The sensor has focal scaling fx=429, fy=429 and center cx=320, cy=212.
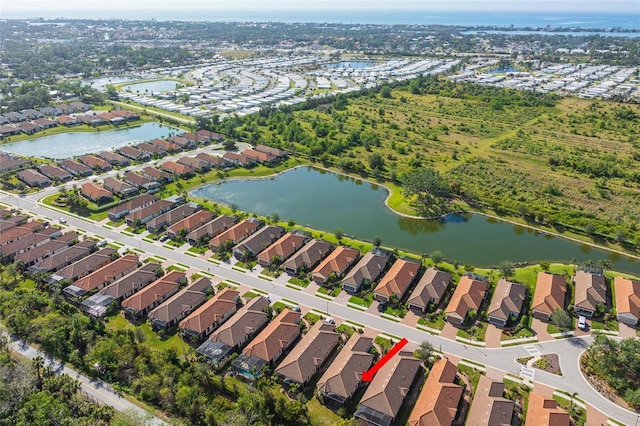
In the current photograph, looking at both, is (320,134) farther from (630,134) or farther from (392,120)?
(630,134)

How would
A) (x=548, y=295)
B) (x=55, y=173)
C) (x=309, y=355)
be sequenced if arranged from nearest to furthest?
(x=309, y=355), (x=548, y=295), (x=55, y=173)

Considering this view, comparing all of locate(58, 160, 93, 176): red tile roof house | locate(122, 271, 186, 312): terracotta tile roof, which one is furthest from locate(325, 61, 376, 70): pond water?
locate(122, 271, 186, 312): terracotta tile roof

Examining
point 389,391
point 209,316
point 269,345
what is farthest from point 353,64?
point 389,391

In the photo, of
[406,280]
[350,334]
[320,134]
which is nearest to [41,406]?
[350,334]

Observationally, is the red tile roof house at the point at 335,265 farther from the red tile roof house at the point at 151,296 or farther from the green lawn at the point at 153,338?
A: the green lawn at the point at 153,338

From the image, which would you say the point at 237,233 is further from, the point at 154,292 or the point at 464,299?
the point at 464,299

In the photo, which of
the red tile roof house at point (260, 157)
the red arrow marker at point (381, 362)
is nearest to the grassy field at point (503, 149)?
the red tile roof house at point (260, 157)
